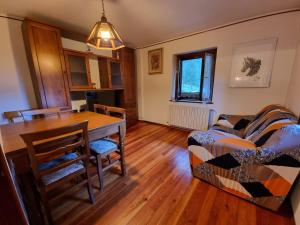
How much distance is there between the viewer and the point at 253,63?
2.35 meters

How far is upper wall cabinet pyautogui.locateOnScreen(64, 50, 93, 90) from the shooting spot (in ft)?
8.45

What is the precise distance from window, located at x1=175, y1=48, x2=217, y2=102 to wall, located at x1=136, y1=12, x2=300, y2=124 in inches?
7.9

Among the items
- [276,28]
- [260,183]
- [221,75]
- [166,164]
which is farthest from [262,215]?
[276,28]

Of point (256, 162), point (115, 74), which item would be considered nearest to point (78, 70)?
point (115, 74)

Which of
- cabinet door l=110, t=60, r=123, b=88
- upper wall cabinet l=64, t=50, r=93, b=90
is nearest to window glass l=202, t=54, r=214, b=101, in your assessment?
cabinet door l=110, t=60, r=123, b=88

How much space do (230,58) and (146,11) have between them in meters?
1.77

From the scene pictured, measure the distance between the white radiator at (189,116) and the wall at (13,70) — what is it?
3020 millimetres

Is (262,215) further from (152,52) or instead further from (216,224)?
(152,52)

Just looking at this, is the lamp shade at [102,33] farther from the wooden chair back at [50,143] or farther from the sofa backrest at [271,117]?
the sofa backrest at [271,117]

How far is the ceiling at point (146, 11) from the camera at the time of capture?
5.97 ft

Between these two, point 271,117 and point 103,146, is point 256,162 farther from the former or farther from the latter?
point 103,146

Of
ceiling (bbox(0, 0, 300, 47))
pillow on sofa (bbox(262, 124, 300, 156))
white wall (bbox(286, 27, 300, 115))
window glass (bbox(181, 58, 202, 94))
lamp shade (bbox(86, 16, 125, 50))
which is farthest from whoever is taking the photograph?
window glass (bbox(181, 58, 202, 94))

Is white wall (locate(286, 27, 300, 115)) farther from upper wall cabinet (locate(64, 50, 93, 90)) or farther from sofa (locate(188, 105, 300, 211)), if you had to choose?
upper wall cabinet (locate(64, 50, 93, 90))

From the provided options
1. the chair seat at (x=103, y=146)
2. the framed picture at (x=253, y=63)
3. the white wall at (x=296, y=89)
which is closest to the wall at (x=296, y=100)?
the white wall at (x=296, y=89)
